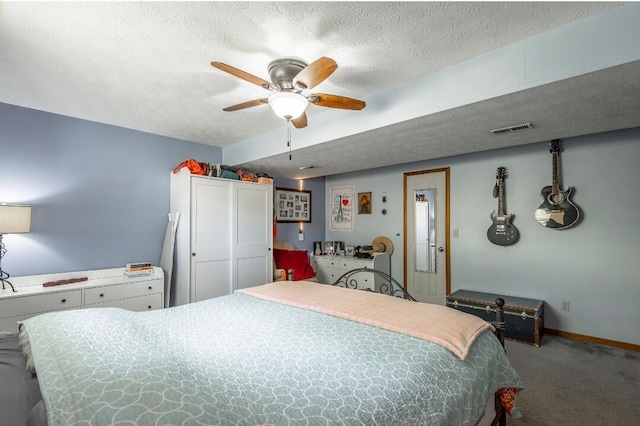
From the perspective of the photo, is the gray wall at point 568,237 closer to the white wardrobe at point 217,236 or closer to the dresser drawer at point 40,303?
the white wardrobe at point 217,236

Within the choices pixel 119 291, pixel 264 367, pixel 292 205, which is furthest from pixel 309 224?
pixel 264 367

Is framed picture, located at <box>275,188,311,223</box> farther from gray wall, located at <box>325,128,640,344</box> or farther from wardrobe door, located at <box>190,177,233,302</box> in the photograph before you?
gray wall, located at <box>325,128,640,344</box>

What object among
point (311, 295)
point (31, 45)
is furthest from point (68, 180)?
point (311, 295)

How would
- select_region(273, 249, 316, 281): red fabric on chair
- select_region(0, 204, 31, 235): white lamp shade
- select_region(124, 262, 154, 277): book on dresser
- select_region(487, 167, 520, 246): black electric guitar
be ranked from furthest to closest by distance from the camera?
select_region(273, 249, 316, 281): red fabric on chair < select_region(487, 167, 520, 246): black electric guitar < select_region(124, 262, 154, 277): book on dresser < select_region(0, 204, 31, 235): white lamp shade

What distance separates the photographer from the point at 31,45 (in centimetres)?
Answer: 185

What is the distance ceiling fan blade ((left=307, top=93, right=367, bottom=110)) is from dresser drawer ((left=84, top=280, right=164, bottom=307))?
2580mm

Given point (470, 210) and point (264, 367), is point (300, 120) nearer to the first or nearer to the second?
point (264, 367)

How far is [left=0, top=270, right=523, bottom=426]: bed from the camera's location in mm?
906

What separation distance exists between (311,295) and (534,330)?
8.29ft

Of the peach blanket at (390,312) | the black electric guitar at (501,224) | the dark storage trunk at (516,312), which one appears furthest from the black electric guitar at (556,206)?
the peach blanket at (390,312)

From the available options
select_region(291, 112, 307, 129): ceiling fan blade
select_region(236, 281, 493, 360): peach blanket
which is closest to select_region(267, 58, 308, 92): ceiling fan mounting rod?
select_region(291, 112, 307, 129): ceiling fan blade

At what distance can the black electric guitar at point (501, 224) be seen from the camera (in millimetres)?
3695

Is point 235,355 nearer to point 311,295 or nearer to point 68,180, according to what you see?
point 311,295

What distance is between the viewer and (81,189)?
10.3ft
